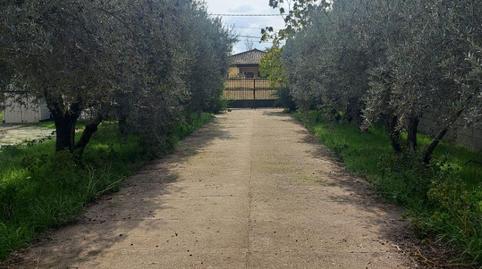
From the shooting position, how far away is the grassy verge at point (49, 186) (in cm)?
567

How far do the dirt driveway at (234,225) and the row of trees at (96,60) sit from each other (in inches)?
52.2

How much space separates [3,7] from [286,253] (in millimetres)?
3500

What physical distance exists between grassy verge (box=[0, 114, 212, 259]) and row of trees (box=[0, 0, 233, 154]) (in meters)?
0.82

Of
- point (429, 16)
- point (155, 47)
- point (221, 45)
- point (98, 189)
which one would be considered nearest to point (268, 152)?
point (155, 47)

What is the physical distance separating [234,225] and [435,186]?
94.1 inches

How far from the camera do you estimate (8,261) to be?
189 inches

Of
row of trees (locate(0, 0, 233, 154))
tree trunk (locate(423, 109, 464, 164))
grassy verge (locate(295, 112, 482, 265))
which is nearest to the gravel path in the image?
row of trees (locate(0, 0, 233, 154))

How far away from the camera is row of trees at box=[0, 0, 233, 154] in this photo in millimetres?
4898

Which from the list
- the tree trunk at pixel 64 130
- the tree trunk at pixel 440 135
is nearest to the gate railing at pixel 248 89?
the tree trunk at pixel 64 130

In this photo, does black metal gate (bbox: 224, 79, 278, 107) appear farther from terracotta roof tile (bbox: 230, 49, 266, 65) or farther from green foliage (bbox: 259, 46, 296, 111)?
terracotta roof tile (bbox: 230, 49, 266, 65)

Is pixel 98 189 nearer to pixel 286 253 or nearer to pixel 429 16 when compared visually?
pixel 286 253

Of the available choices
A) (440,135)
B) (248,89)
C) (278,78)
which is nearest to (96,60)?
(440,135)

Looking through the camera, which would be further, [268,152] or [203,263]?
[268,152]

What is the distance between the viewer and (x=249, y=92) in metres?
37.7
